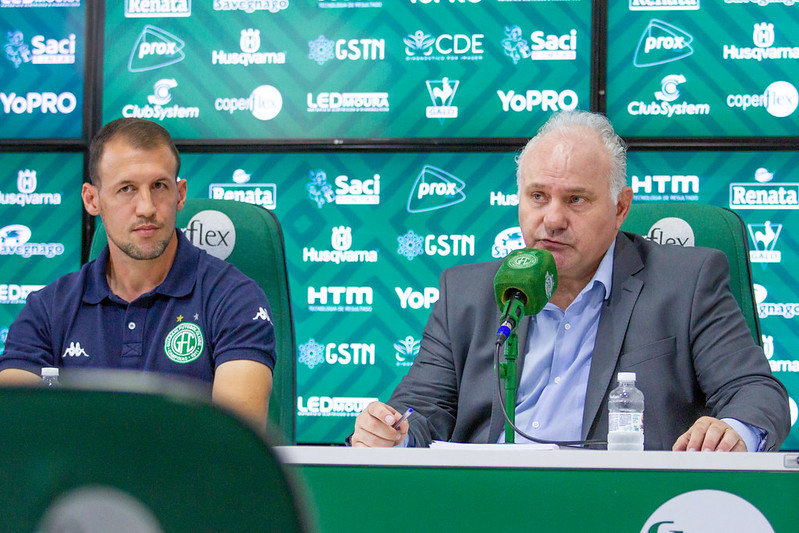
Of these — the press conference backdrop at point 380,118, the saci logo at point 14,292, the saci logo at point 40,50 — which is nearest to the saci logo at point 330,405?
the press conference backdrop at point 380,118

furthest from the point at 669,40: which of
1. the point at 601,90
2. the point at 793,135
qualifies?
the point at 793,135

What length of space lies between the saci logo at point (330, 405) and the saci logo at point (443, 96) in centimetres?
99

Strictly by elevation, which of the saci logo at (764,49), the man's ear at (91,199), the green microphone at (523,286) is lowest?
the green microphone at (523,286)

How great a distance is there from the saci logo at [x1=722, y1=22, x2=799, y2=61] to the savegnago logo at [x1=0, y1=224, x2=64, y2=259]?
238 centimetres

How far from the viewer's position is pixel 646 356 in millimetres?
1783

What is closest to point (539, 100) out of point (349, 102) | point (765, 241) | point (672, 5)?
point (672, 5)

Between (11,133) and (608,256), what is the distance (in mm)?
2272

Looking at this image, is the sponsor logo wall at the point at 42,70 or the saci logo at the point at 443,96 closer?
the saci logo at the point at 443,96

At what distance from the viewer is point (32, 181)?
125 inches

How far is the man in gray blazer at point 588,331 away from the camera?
5.76ft

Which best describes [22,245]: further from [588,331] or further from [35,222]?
[588,331]

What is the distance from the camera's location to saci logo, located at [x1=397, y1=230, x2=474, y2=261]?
10.00ft

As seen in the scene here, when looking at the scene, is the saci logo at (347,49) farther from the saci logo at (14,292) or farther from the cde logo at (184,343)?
the cde logo at (184,343)

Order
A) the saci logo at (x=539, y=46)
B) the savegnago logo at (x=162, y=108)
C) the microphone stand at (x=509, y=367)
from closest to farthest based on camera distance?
the microphone stand at (x=509, y=367) → the saci logo at (x=539, y=46) → the savegnago logo at (x=162, y=108)
